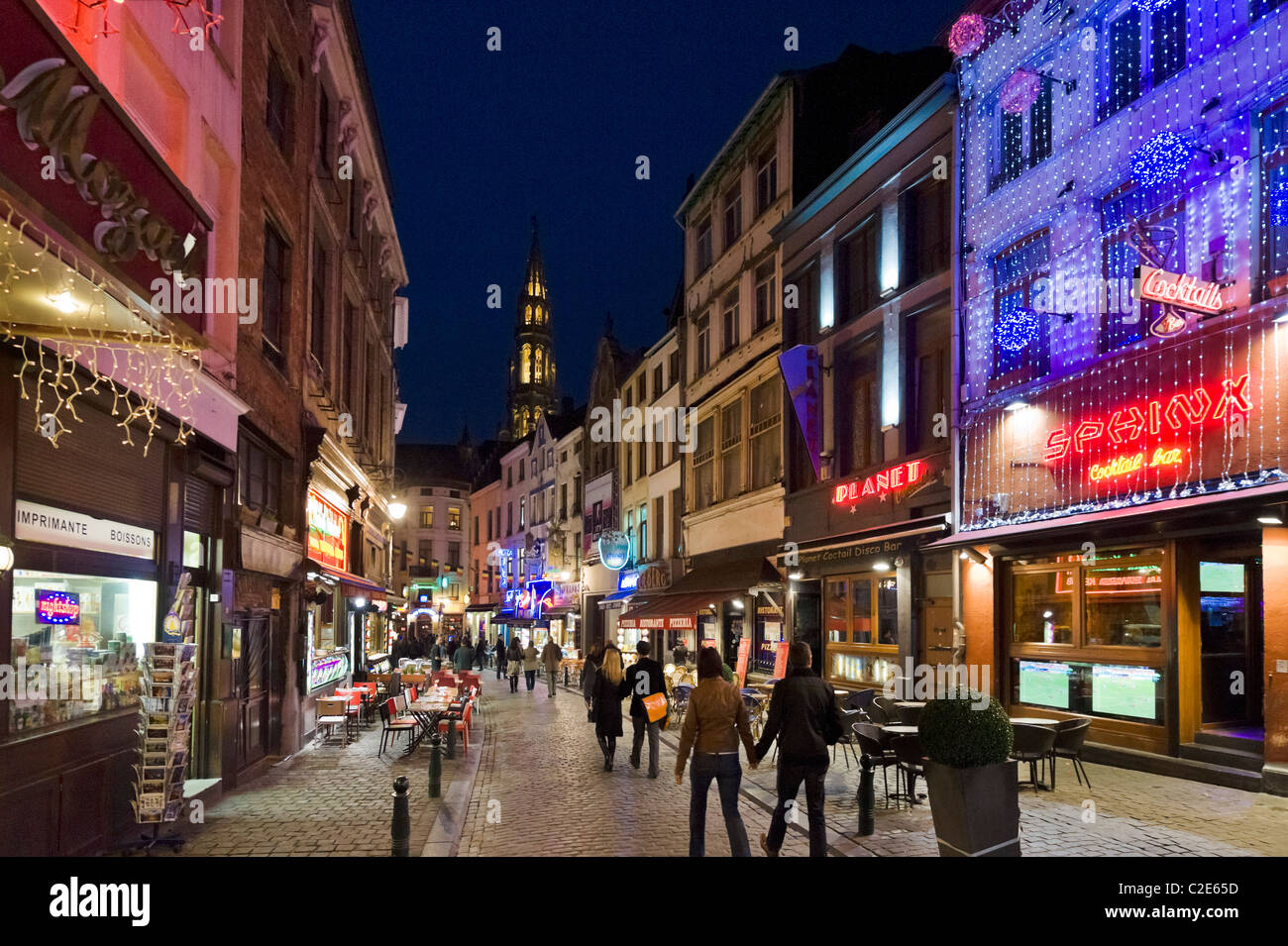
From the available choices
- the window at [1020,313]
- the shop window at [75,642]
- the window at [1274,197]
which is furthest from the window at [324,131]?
the window at [1274,197]

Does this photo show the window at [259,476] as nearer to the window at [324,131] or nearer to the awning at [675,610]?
the window at [324,131]

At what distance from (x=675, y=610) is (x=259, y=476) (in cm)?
962

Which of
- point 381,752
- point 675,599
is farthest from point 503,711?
point 381,752

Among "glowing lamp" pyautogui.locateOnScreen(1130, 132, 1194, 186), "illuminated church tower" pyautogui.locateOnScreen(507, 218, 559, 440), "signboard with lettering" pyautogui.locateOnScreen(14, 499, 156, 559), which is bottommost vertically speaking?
"signboard with lettering" pyautogui.locateOnScreen(14, 499, 156, 559)

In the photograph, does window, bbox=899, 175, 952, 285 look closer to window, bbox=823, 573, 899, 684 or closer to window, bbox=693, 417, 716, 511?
window, bbox=823, 573, 899, 684

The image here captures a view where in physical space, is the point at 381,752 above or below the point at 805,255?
below

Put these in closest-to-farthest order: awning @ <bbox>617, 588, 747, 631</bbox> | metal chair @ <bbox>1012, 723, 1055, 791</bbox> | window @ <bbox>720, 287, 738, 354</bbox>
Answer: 1. metal chair @ <bbox>1012, 723, 1055, 791</bbox>
2. awning @ <bbox>617, 588, 747, 631</bbox>
3. window @ <bbox>720, 287, 738, 354</bbox>

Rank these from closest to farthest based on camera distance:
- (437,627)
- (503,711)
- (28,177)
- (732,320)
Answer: (28,177), (503,711), (732,320), (437,627)

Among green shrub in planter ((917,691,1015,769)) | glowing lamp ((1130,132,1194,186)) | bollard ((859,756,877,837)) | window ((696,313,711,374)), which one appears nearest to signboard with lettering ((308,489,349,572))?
bollard ((859,756,877,837))

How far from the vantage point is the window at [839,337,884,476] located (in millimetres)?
20594

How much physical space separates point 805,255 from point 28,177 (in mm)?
20173

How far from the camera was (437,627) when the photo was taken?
7225 centimetres

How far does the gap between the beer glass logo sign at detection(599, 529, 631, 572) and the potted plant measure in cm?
2856
